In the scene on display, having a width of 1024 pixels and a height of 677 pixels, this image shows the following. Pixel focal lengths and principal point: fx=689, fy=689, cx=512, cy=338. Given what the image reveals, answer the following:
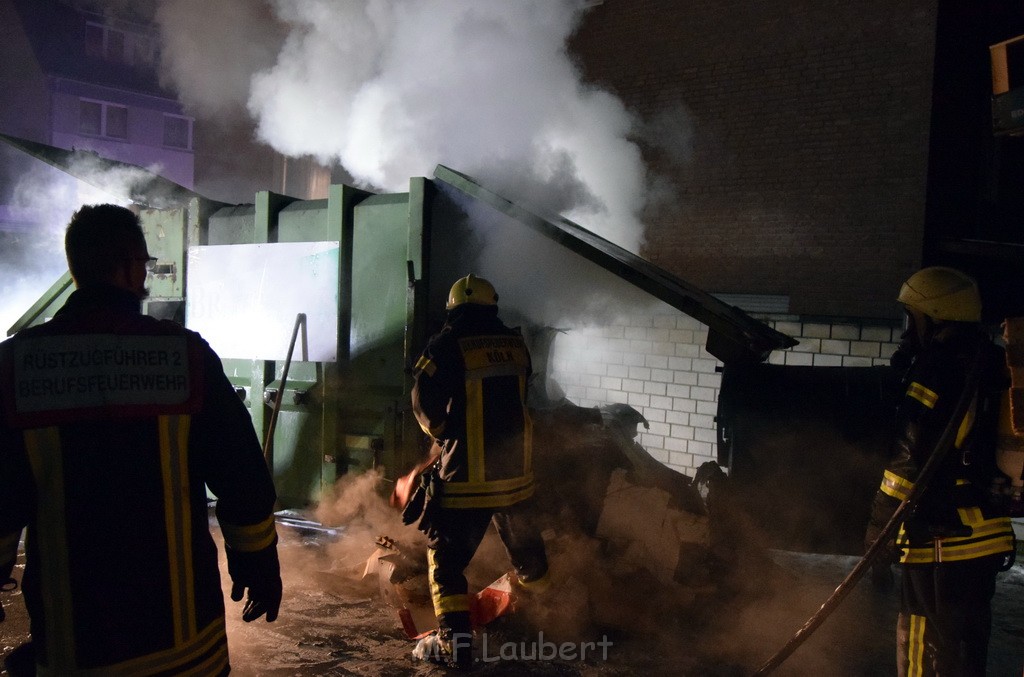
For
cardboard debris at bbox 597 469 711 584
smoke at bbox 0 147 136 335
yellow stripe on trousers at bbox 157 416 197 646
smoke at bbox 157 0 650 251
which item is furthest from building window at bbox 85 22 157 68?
yellow stripe on trousers at bbox 157 416 197 646

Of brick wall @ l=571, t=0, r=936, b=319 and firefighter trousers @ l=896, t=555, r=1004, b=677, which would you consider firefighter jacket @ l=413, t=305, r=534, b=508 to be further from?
brick wall @ l=571, t=0, r=936, b=319

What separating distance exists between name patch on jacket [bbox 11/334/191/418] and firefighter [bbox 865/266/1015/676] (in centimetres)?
267

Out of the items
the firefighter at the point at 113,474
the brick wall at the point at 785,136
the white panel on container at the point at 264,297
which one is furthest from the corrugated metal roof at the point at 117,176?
the brick wall at the point at 785,136

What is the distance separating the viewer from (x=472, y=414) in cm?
348

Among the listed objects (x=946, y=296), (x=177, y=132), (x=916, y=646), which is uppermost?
(x=177, y=132)

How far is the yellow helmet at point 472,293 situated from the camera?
3.64 m

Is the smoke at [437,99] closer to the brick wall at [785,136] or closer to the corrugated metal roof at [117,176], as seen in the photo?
the brick wall at [785,136]

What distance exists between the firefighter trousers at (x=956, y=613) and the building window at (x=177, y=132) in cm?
3093

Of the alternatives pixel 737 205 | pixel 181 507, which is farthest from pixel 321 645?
pixel 737 205

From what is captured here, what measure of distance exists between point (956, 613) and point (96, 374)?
312 centimetres

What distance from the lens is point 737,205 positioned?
845 centimetres

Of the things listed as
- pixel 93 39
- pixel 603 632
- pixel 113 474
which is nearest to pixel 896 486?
pixel 603 632

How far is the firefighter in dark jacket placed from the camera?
3439 mm

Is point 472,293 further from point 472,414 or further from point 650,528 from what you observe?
point 650,528
